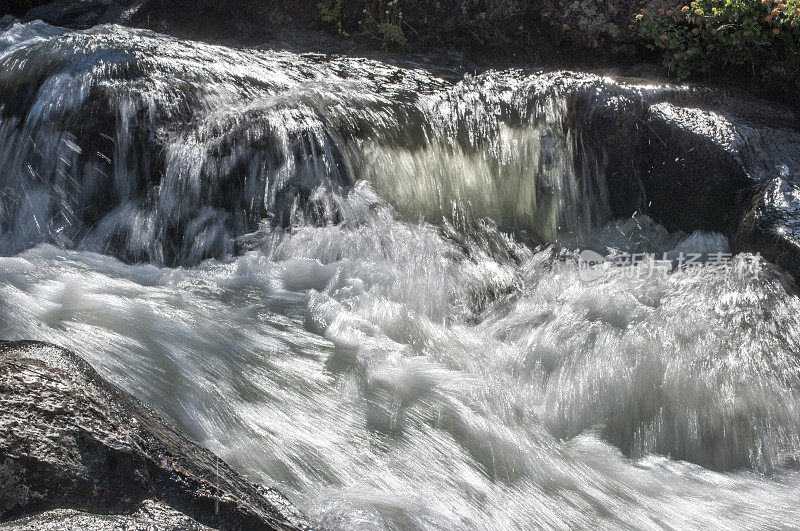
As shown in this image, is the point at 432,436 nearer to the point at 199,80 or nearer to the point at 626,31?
the point at 199,80

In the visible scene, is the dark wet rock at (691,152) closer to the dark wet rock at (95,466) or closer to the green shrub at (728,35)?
the green shrub at (728,35)

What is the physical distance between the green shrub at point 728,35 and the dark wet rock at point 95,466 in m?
5.08

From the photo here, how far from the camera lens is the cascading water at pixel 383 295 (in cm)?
260

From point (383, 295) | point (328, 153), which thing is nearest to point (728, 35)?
point (328, 153)

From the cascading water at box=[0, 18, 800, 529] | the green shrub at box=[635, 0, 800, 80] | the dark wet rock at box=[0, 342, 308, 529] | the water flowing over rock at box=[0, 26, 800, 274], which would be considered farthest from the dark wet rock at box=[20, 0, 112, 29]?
the dark wet rock at box=[0, 342, 308, 529]

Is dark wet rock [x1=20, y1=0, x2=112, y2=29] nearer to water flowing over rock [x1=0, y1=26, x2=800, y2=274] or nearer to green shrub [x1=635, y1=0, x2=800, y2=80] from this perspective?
water flowing over rock [x1=0, y1=26, x2=800, y2=274]

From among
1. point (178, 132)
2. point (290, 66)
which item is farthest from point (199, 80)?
point (290, 66)

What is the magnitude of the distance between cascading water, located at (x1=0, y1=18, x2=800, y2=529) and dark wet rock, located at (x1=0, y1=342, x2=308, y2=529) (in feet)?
1.55

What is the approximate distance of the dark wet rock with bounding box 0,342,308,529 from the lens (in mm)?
1476

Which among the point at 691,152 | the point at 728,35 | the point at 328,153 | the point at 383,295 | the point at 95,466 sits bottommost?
the point at 383,295

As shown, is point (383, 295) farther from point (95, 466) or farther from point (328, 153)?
point (95, 466)

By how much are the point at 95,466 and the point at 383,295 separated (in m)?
2.33

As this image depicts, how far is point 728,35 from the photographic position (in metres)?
5.44

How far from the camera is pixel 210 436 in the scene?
8.10 feet
